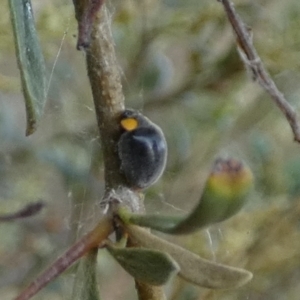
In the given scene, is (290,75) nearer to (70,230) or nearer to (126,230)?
(70,230)

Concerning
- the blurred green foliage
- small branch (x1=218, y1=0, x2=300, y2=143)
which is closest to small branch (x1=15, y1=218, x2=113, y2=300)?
small branch (x1=218, y1=0, x2=300, y2=143)

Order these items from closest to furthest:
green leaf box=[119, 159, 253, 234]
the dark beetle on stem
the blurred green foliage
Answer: green leaf box=[119, 159, 253, 234] < the dark beetle on stem < the blurred green foliage

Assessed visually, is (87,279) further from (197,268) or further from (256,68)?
(256,68)

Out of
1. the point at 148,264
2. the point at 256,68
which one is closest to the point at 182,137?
the point at 256,68

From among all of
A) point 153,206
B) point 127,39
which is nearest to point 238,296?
point 153,206

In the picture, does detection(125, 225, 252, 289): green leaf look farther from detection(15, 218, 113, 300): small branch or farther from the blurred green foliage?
the blurred green foliage

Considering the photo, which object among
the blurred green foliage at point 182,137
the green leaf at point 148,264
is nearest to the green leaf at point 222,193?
the green leaf at point 148,264

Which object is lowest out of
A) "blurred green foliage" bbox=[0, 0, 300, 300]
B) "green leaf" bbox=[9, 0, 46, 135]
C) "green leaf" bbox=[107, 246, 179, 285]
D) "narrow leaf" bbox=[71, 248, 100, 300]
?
"blurred green foliage" bbox=[0, 0, 300, 300]

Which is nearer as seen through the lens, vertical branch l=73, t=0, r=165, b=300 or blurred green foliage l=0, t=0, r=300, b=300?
vertical branch l=73, t=0, r=165, b=300
